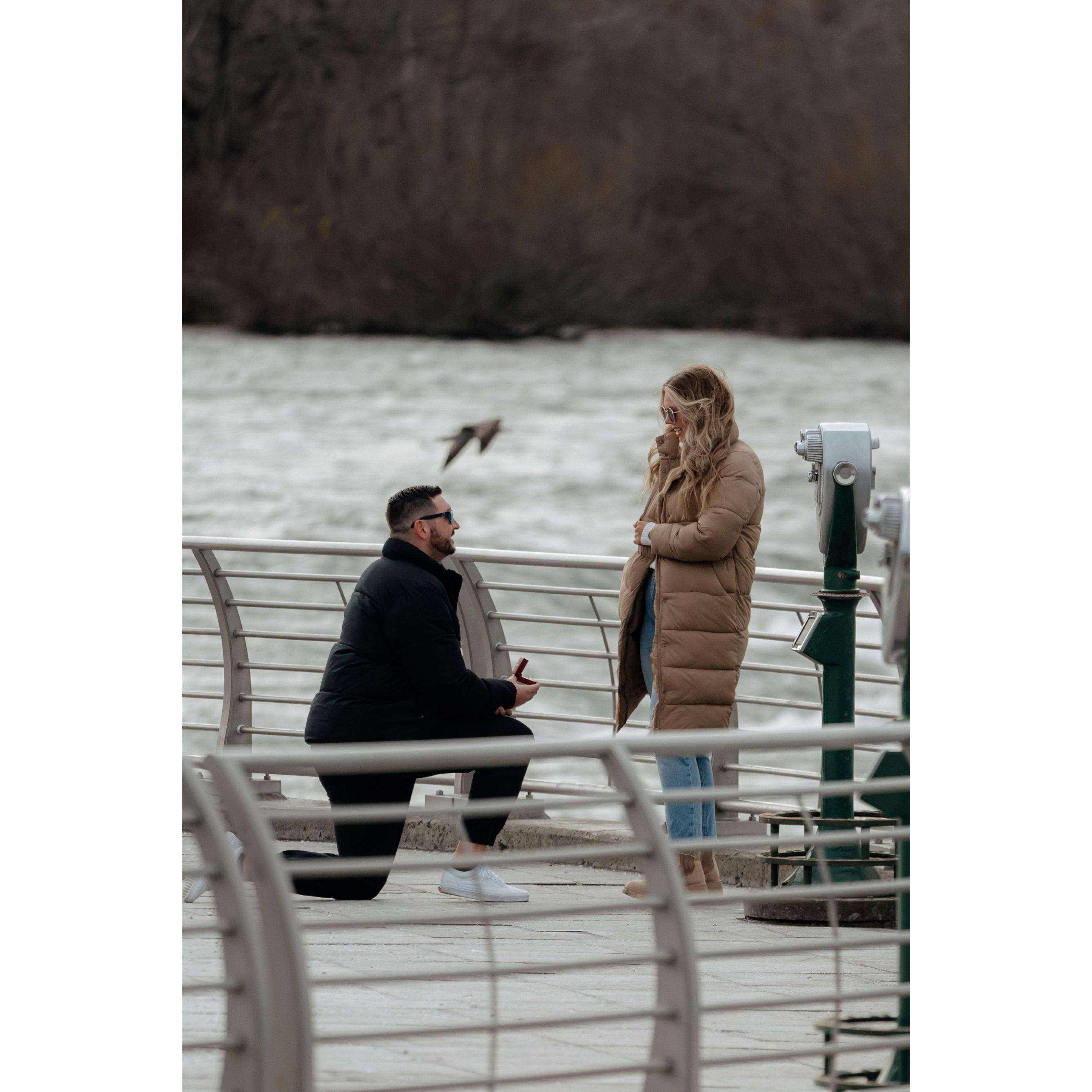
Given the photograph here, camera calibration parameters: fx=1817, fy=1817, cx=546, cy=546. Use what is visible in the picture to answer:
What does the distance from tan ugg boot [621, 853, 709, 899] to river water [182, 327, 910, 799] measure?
3703cm

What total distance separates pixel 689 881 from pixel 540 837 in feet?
4.24

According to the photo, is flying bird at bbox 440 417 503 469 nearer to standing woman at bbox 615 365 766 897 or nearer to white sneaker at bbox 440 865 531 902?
white sneaker at bbox 440 865 531 902

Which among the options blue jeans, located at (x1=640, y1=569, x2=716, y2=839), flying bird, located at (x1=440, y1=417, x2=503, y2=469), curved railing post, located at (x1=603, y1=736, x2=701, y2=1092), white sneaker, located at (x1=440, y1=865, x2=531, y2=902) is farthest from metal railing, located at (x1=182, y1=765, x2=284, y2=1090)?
flying bird, located at (x1=440, y1=417, x2=503, y2=469)

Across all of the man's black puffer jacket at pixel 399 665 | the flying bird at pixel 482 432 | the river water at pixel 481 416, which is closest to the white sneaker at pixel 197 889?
the man's black puffer jacket at pixel 399 665

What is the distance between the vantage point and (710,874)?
532cm

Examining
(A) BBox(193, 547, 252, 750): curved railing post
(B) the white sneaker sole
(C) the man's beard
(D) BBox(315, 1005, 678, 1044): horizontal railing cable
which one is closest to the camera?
(D) BBox(315, 1005, 678, 1044): horizontal railing cable

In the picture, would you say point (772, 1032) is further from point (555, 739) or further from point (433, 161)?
point (433, 161)

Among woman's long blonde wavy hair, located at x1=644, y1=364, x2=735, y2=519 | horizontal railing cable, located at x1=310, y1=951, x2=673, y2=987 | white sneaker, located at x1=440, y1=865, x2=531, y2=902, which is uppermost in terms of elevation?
woman's long blonde wavy hair, located at x1=644, y1=364, x2=735, y2=519

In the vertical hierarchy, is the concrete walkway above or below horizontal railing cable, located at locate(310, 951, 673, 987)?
below

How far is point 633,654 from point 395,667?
693 millimetres

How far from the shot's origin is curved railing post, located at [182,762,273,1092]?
2330 millimetres

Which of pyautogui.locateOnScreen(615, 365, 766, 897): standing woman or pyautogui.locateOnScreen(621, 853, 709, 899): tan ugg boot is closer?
pyautogui.locateOnScreen(615, 365, 766, 897): standing woman

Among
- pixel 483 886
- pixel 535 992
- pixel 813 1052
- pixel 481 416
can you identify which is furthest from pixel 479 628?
pixel 481 416
